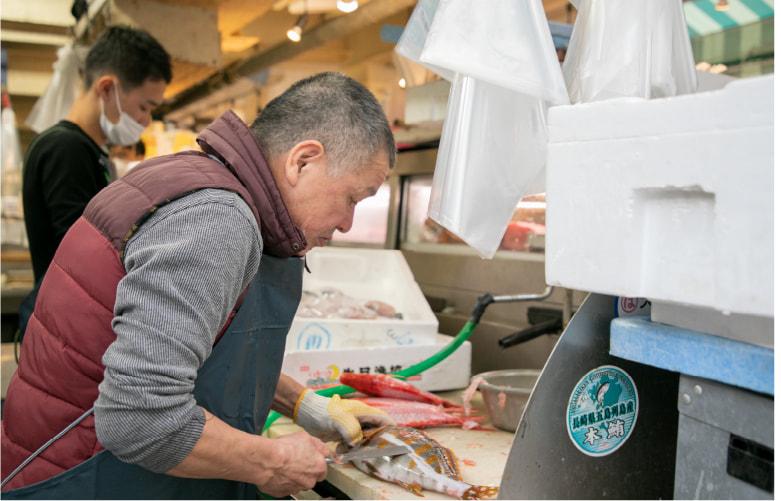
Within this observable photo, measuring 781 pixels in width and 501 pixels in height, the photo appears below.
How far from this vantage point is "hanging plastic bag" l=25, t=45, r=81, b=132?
412 centimetres

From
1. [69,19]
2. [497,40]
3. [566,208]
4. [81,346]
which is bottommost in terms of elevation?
[81,346]

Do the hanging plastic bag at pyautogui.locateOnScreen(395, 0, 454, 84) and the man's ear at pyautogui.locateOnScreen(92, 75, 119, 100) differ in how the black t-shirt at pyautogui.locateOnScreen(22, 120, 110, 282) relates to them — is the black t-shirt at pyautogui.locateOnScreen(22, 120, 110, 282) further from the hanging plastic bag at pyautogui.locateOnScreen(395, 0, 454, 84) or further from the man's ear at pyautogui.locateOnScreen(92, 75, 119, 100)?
the hanging plastic bag at pyautogui.locateOnScreen(395, 0, 454, 84)

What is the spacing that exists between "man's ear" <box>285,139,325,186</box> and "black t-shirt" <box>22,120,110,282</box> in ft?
4.99

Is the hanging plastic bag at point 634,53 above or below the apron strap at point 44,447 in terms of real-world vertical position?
above

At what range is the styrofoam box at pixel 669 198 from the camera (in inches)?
28.4

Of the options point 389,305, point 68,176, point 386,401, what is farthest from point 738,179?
point 68,176

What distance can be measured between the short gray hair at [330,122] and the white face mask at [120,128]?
1.74 m

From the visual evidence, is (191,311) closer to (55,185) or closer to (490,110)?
(490,110)

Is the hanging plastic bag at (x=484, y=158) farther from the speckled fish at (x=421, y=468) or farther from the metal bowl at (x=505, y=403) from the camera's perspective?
the metal bowl at (x=505, y=403)

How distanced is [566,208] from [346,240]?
11.2 feet

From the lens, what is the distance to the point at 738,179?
28.8 inches

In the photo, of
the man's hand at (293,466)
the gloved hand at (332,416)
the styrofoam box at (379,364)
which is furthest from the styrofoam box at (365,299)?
the man's hand at (293,466)

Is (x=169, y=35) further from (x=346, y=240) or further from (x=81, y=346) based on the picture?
(x=81, y=346)

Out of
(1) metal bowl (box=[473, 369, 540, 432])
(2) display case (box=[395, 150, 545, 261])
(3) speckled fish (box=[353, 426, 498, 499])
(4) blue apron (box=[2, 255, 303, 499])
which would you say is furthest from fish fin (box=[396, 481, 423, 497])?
(2) display case (box=[395, 150, 545, 261])
